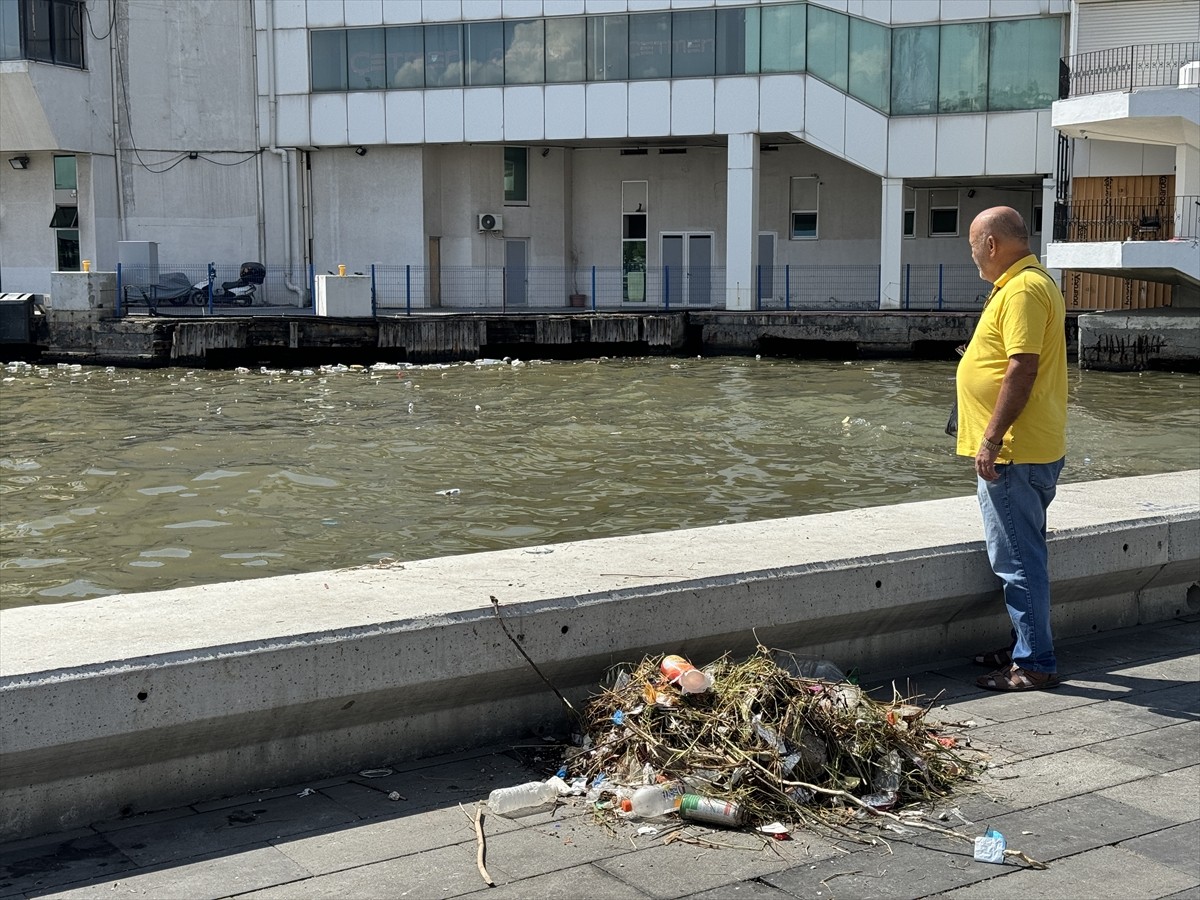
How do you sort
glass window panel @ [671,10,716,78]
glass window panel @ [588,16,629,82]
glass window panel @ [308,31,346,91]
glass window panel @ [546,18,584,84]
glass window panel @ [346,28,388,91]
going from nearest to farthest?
glass window panel @ [671,10,716,78], glass window panel @ [588,16,629,82], glass window panel @ [546,18,584,84], glass window panel @ [346,28,388,91], glass window panel @ [308,31,346,91]

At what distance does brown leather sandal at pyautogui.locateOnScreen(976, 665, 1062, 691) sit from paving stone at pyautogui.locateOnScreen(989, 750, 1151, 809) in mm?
724

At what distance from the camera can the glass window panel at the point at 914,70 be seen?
36938 millimetres

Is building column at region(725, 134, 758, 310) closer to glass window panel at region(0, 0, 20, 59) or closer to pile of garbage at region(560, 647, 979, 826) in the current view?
glass window panel at region(0, 0, 20, 59)

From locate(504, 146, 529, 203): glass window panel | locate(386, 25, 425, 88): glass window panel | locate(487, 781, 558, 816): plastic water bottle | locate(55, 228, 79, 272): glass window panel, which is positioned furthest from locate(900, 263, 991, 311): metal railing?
locate(487, 781, 558, 816): plastic water bottle

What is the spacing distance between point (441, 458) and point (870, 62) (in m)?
23.9

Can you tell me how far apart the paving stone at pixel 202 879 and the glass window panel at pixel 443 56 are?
38.3 meters

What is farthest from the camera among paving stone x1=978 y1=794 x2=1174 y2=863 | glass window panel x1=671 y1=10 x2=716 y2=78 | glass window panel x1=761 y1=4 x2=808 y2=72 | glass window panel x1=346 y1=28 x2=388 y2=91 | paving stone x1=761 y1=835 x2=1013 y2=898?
glass window panel x1=346 y1=28 x2=388 y2=91

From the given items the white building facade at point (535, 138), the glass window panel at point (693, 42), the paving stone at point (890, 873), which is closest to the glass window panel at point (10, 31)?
the white building facade at point (535, 138)

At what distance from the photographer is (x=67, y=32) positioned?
130 ft

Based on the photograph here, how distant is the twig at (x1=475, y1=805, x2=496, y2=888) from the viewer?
3.83 m

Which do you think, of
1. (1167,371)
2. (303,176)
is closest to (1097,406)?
(1167,371)

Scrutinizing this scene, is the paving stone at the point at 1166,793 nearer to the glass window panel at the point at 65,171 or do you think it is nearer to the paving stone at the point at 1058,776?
the paving stone at the point at 1058,776

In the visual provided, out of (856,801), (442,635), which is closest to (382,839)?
(442,635)

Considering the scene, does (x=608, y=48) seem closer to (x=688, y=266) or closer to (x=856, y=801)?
(x=688, y=266)
